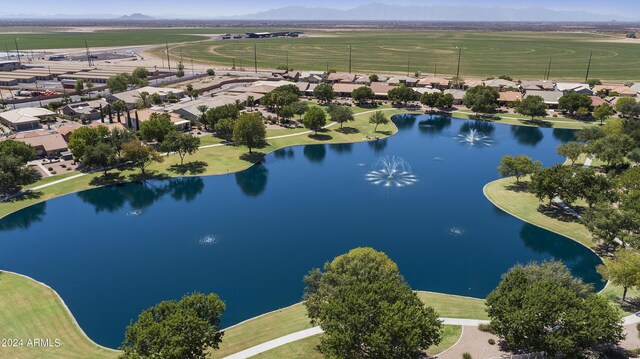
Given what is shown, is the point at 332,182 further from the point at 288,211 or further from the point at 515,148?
the point at 515,148

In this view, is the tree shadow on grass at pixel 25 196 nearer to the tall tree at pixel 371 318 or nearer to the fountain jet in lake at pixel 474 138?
the tall tree at pixel 371 318

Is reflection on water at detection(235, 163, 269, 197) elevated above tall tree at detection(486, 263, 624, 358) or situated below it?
below

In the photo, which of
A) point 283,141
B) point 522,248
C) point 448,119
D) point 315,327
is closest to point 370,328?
point 315,327

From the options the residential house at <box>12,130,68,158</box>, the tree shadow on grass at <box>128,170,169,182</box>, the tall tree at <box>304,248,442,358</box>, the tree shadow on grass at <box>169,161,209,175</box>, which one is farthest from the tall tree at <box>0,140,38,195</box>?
the tall tree at <box>304,248,442,358</box>

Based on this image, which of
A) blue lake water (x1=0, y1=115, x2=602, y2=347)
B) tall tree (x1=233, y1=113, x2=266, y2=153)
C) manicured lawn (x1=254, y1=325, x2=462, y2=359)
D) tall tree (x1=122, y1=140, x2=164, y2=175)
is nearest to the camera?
manicured lawn (x1=254, y1=325, x2=462, y2=359)

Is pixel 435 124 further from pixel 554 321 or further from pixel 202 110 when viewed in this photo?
pixel 554 321

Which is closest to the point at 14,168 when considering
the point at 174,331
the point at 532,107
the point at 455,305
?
the point at 174,331

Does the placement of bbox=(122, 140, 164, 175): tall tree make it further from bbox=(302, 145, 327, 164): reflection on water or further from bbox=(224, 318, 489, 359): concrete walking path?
bbox=(224, 318, 489, 359): concrete walking path
